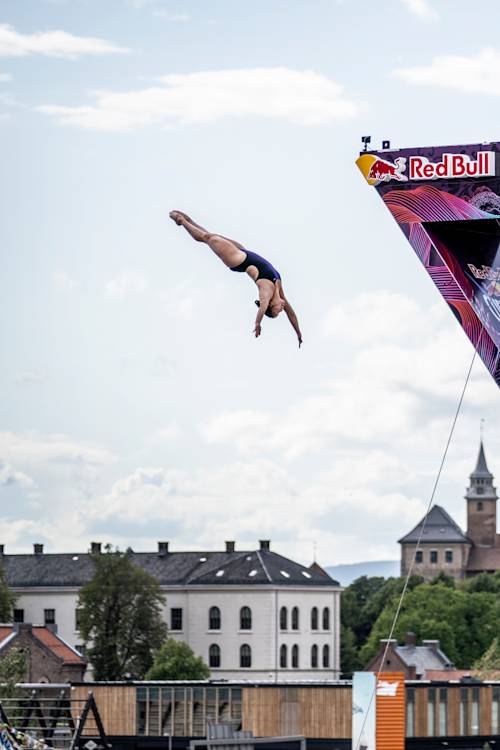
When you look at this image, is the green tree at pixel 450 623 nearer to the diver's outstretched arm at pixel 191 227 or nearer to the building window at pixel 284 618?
the building window at pixel 284 618

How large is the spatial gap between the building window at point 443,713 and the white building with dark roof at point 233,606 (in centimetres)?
5752

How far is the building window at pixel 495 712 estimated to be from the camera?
72.3 meters

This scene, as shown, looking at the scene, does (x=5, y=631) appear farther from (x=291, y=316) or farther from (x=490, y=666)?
(x=291, y=316)

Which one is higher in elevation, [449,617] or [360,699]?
[449,617]

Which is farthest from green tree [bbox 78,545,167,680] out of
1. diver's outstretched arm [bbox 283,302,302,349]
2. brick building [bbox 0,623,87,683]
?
diver's outstretched arm [bbox 283,302,302,349]

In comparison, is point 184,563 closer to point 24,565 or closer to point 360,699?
point 24,565

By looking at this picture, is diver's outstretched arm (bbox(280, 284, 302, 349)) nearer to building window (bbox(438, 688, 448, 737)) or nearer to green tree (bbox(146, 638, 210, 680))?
building window (bbox(438, 688, 448, 737))

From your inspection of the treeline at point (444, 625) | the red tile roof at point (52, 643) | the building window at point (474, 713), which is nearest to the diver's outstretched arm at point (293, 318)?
the building window at point (474, 713)

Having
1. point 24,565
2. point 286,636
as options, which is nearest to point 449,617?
point 286,636

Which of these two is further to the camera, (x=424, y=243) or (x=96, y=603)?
(x=96, y=603)

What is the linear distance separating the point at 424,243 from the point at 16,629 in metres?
95.7

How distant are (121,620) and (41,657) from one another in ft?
41.1

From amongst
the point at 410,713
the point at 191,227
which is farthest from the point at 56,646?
the point at 191,227

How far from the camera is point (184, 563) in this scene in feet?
458
